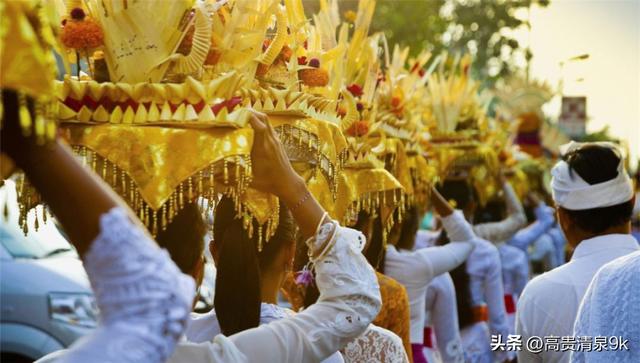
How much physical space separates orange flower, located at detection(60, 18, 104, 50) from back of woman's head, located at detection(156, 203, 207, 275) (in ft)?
1.62

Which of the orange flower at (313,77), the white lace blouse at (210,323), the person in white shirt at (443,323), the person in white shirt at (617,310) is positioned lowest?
the person in white shirt at (443,323)

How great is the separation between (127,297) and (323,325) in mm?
891

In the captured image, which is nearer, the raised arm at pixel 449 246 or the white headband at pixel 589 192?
the white headband at pixel 589 192

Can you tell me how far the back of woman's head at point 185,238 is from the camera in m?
2.84

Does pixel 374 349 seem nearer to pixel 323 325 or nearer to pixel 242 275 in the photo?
pixel 242 275

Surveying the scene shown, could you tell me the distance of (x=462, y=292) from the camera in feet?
27.1

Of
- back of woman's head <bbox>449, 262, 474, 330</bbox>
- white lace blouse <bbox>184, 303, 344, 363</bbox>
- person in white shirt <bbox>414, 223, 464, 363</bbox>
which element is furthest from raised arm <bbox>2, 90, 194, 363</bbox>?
back of woman's head <bbox>449, 262, 474, 330</bbox>

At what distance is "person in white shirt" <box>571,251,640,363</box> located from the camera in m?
2.70

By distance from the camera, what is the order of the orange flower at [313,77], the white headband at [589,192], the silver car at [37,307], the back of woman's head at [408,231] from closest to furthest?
the orange flower at [313,77] → the white headband at [589,192] → the back of woman's head at [408,231] → the silver car at [37,307]

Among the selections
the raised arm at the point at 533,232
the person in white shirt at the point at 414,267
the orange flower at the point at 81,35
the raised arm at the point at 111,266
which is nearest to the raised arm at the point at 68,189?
the raised arm at the point at 111,266

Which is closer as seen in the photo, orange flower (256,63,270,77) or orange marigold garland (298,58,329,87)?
orange flower (256,63,270,77)

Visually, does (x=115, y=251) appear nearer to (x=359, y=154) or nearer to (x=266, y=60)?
(x=266, y=60)

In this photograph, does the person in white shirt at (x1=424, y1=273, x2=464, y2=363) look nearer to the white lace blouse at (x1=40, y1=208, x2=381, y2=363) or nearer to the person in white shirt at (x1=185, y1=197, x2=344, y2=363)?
the person in white shirt at (x1=185, y1=197, x2=344, y2=363)

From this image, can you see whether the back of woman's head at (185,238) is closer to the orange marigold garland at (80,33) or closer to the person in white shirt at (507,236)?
the orange marigold garland at (80,33)
